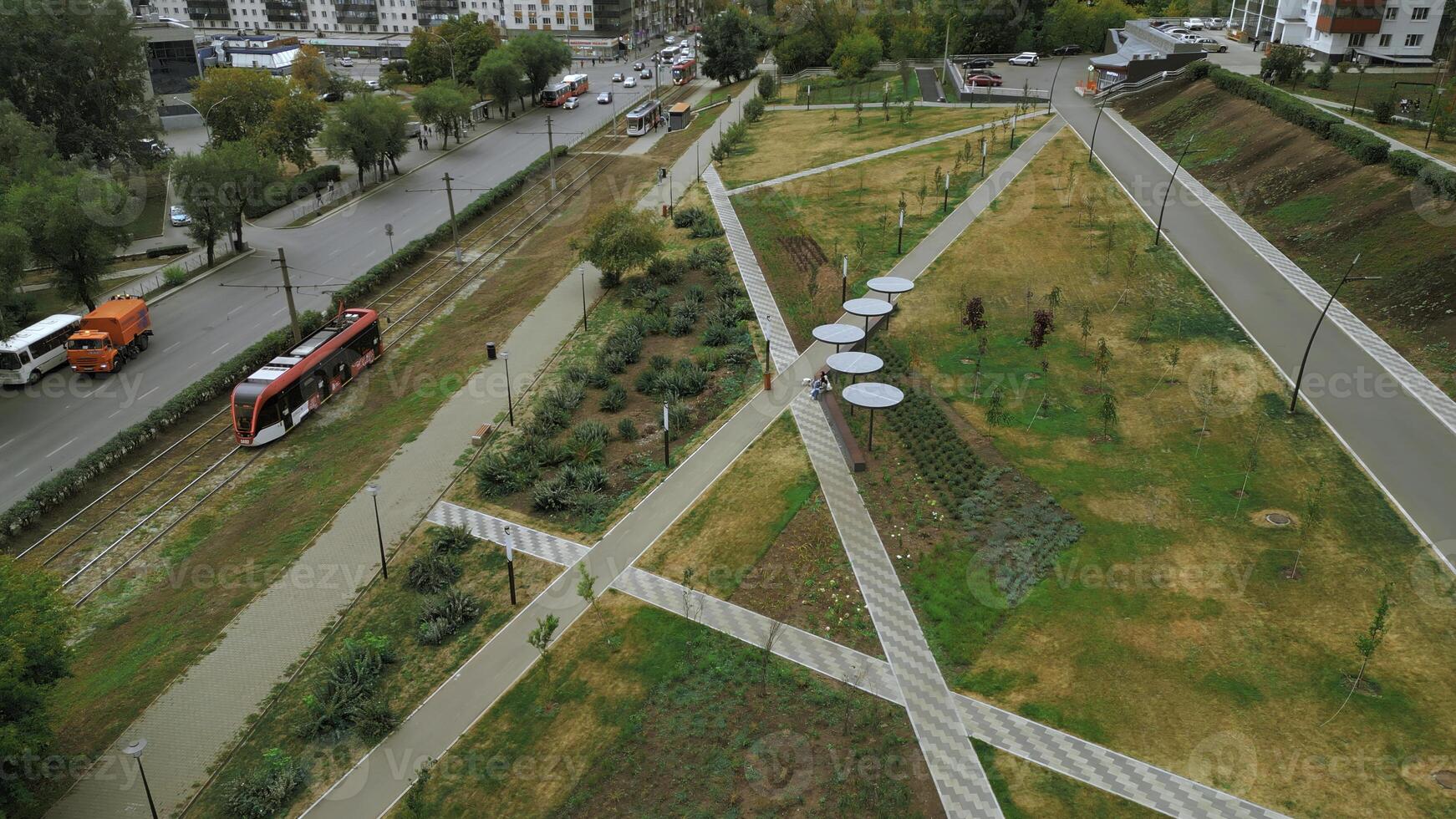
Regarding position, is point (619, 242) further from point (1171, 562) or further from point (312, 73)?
point (312, 73)

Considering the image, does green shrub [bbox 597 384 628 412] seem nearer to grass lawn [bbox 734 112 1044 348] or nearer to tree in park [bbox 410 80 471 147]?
grass lawn [bbox 734 112 1044 348]

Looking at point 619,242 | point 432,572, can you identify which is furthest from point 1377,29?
point 432,572

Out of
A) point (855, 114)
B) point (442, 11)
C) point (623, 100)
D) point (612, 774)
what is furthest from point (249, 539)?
point (442, 11)

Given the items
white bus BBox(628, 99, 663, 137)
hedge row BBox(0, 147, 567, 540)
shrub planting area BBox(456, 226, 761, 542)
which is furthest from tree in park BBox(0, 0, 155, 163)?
shrub planting area BBox(456, 226, 761, 542)

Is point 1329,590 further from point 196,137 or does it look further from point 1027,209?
point 196,137

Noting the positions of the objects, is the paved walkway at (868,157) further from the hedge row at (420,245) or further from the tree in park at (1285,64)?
the hedge row at (420,245)
